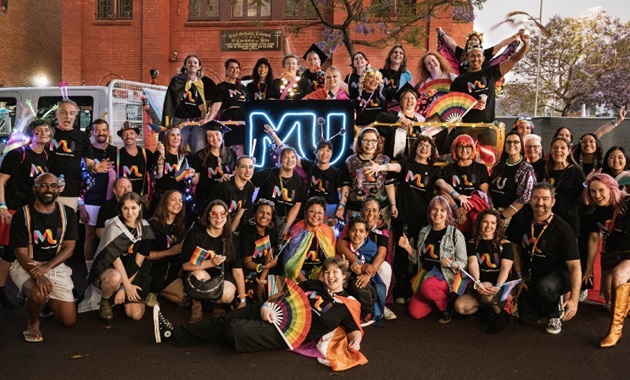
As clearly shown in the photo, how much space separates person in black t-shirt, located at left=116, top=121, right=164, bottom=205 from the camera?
670cm

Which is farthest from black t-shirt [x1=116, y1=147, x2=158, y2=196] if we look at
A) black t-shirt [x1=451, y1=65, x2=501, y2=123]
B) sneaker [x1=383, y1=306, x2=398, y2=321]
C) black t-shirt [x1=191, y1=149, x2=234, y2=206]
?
black t-shirt [x1=451, y1=65, x2=501, y2=123]

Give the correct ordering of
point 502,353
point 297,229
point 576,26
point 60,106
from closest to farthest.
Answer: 1. point 502,353
2. point 297,229
3. point 60,106
4. point 576,26

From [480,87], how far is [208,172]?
3439 millimetres

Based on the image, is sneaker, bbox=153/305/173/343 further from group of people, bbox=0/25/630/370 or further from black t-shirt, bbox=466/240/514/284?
black t-shirt, bbox=466/240/514/284

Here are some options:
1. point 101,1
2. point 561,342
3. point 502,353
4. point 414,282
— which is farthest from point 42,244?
point 101,1

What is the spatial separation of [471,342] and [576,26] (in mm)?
26106

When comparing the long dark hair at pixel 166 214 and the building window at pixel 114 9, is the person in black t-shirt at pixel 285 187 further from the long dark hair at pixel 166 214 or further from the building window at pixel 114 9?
the building window at pixel 114 9

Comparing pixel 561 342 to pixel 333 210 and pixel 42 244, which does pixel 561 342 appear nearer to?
pixel 333 210

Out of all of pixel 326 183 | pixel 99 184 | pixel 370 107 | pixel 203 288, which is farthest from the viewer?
pixel 370 107

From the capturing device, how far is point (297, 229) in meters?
5.89

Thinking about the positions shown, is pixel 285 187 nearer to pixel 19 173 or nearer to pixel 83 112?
pixel 19 173

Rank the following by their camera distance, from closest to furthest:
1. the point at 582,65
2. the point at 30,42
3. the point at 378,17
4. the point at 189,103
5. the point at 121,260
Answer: the point at 121,260, the point at 189,103, the point at 378,17, the point at 30,42, the point at 582,65

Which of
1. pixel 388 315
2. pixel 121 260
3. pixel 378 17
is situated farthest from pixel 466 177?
pixel 378 17

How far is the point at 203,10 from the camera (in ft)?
66.7
